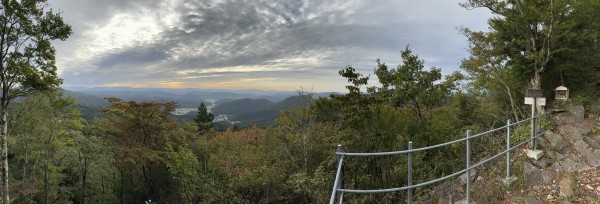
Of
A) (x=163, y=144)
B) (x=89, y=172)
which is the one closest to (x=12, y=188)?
(x=89, y=172)

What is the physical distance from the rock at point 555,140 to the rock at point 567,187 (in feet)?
5.83

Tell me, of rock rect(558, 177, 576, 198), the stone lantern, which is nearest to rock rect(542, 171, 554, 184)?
rock rect(558, 177, 576, 198)

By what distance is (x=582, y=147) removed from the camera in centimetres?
693

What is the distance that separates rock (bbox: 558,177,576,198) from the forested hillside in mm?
2778

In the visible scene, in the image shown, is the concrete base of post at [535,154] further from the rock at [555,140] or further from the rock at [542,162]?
the rock at [555,140]

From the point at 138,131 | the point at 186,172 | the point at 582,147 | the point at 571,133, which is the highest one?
the point at 571,133

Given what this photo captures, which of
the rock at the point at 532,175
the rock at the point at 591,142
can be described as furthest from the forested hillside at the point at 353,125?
the rock at the point at 532,175

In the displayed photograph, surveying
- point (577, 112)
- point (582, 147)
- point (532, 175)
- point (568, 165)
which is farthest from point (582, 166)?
point (577, 112)

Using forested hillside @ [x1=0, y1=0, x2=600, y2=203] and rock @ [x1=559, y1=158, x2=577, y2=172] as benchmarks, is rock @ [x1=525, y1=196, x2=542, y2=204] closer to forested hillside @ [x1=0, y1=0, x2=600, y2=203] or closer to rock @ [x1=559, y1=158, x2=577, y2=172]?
rock @ [x1=559, y1=158, x2=577, y2=172]

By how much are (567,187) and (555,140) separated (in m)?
2.46

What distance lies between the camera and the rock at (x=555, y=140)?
7109mm

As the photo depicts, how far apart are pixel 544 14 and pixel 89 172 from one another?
101ft

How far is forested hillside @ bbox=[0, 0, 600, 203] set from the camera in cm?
1045

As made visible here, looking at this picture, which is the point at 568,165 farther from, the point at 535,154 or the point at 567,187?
the point at 567,187
